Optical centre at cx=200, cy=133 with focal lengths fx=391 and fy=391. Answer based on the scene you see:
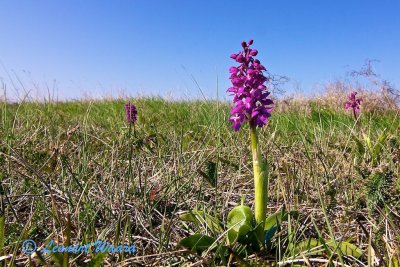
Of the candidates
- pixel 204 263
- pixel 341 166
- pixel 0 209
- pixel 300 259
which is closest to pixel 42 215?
pixel 0 209

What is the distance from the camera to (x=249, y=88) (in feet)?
5.42

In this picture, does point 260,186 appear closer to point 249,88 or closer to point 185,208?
point 249,88

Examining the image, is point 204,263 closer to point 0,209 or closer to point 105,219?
point 105,219

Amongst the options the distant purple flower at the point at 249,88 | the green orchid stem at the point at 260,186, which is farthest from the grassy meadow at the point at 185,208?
the distant purple flower at the point at 249,88

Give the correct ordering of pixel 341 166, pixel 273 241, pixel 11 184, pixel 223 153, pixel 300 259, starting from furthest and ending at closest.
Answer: pixel 223 153, pixel 341 166, pixel 11 184, pixel 273 241, pixel 300 259

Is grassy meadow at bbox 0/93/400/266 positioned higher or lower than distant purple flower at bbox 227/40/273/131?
lower

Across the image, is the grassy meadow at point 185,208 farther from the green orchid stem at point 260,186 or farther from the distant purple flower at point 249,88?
the distant purple flower at point 249,88

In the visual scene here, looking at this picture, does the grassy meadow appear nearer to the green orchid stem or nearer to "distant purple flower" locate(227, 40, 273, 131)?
the green orchid stem

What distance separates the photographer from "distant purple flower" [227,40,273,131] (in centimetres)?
161

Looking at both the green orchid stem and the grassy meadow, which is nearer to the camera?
the grassy meadow

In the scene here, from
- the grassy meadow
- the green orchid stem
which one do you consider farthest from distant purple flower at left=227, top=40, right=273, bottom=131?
the grassy meadow

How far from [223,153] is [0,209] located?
5.00 feet

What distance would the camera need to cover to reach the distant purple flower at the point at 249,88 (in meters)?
1.61

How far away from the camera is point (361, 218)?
1.80 metres
